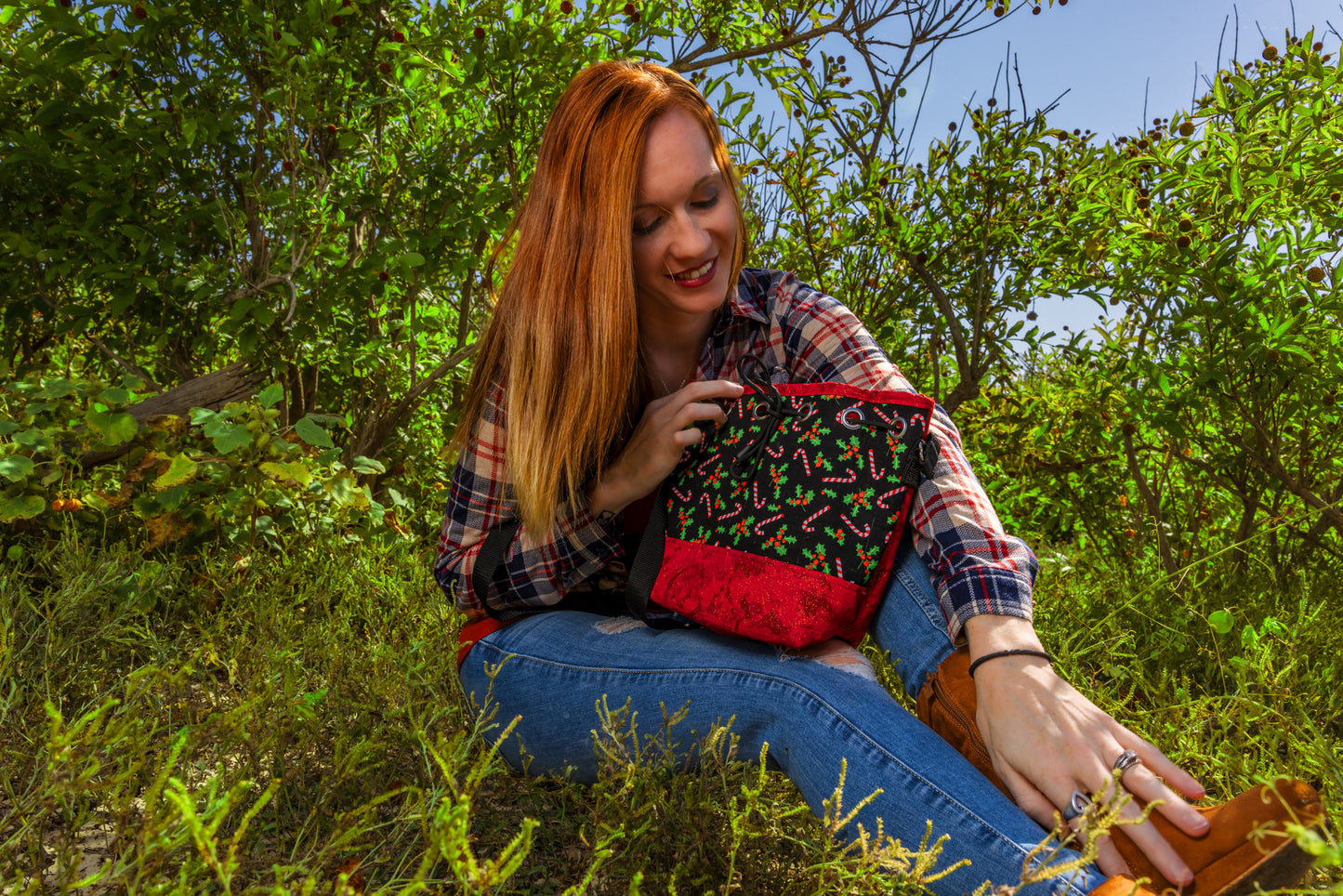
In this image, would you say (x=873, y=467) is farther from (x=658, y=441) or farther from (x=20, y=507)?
(x=20, y=507)

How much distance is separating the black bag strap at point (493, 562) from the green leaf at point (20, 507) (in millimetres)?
1427

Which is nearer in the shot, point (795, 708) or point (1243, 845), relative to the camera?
point (1243, 845)

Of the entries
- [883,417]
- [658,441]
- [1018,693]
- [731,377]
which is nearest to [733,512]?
[658,441]

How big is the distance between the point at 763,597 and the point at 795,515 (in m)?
0.15

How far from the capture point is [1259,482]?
102 inches

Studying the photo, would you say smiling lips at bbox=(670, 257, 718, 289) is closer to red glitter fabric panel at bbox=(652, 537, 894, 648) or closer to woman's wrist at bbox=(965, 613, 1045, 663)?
red glitter fabric panel at bbox=(652, 537, 894, 648)

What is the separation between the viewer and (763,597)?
1.39 metres

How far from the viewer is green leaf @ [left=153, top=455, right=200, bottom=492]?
7.44 feet

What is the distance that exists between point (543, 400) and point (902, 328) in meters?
2.02

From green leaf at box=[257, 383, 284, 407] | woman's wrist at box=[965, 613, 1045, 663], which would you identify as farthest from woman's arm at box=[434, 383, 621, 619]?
green leaf at box=[257, 383, 284, 407]

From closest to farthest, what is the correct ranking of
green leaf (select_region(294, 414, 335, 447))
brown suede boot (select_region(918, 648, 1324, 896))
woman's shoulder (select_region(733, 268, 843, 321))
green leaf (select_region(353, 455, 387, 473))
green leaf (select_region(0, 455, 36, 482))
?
brown suede boot (select_region(918, 648, 1324, 896)) < woman's shoulder (select_region(733, 268, 843, 321)) < green leaf (select_region(0, 455, 36, 482)) < green leaf (select_region(294, 414, 335, 447)) < green leaf (select_region(353, 455, 387, 473))

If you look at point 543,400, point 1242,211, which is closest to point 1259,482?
point 1242,211

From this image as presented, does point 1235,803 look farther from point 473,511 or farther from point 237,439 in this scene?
point 237,439

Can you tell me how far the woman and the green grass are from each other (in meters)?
0.10
